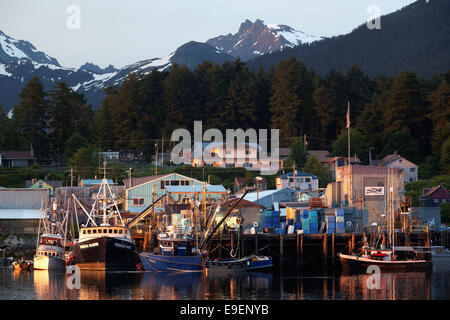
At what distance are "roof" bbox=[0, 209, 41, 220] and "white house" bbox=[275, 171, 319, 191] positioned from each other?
38.4m

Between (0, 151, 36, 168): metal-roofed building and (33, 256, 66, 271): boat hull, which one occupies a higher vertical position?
(0, 151, 36, 168): metal-roofed building

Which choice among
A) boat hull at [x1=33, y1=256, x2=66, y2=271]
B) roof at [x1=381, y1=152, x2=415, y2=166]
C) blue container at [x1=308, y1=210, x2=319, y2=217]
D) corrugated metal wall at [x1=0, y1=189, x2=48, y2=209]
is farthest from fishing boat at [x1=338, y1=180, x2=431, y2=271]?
roof at [x1=381, y1=152, x2=415, y2=166]

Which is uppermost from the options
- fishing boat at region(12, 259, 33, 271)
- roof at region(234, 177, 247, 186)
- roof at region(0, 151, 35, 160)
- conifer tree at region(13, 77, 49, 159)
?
conifer tree at region(13, 77, 49, 159)

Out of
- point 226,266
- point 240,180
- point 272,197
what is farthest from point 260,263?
point 240,180

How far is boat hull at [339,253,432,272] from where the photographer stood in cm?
6975

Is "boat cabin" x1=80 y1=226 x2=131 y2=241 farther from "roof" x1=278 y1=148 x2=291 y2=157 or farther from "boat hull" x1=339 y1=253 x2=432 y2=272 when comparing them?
"roof" x1=278 y1=148 x2=291 y2=157

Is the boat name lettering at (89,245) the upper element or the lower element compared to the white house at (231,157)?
lower

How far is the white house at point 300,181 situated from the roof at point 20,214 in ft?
126

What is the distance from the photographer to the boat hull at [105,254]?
220ft

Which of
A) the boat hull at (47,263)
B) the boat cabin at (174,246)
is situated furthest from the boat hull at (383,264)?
the boat hull at (47,263)

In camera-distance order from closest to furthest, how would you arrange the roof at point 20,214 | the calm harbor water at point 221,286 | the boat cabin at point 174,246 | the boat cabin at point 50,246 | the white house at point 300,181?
the calm harbor water at point 221,286, the boat cabin at point 174,246, the boat cabin at point 50,246, the roof at point 20,214, the white house at point 300,181

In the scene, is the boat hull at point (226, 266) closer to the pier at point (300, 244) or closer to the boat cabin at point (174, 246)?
the boat cabin at point (174, 246)

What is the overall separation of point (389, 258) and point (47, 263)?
103ft

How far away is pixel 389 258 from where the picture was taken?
70688 millimetres
